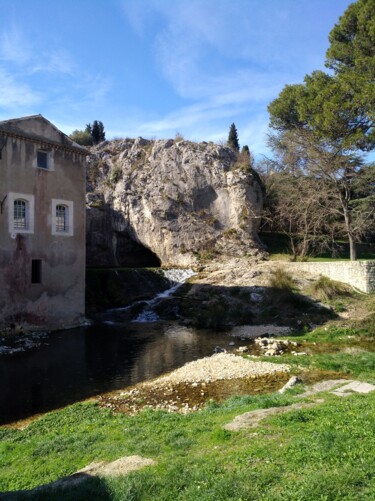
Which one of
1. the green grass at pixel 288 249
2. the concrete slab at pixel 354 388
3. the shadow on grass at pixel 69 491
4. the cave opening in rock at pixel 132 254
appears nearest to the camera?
the shadow on grass at pixel 69 491

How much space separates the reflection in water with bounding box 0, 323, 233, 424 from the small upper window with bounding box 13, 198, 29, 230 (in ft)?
17.8

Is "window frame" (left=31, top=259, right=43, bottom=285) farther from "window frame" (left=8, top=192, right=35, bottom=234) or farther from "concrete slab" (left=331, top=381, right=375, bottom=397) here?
"concrete slab" (left=331, top=381, right=375, bottom=397)

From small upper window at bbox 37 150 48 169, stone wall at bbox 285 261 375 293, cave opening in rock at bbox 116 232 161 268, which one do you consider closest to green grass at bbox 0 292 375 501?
stone wall at bbox 285 261 375 293

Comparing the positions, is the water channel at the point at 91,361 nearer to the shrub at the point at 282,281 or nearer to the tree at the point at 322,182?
the shrub at the point at 282,281

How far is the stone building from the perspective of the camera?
62.3ft

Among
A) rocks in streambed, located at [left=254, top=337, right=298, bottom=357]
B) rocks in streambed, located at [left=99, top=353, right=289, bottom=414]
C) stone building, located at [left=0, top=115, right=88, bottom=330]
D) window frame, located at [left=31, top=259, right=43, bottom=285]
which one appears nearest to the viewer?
rocks in streambed, located at [left=99, top=353, right=289, bottom=414]

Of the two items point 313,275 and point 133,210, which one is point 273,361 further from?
point 133,210

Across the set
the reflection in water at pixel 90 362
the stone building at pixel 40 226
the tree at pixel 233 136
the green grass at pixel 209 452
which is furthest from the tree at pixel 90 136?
the green grass at pixel 209 452

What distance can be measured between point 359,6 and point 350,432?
2573 cm

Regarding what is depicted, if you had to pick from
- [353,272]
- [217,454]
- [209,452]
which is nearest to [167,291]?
[353,272]

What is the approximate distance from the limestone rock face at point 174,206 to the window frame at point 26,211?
53.6 feet

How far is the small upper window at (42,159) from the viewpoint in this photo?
66.5 feet

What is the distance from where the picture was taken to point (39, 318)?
19906 mm

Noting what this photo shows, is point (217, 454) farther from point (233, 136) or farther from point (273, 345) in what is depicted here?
point (233, 136)
